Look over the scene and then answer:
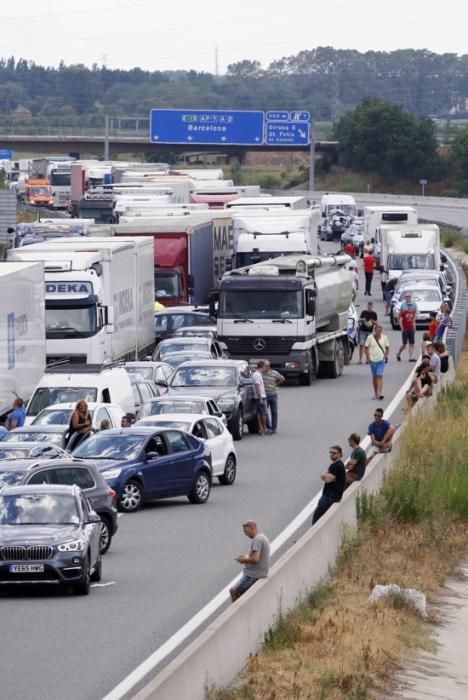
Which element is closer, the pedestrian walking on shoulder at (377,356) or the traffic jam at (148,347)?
the traffic jam at (148,347)

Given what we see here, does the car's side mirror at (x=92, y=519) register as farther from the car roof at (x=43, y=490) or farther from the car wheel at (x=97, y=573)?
the car wheel at (x=97, y=573)

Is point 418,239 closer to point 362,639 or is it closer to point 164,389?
point 164,389

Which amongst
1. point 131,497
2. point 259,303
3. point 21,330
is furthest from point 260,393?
point 131,497

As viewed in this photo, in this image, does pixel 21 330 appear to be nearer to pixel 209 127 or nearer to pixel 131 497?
pixel 131 497

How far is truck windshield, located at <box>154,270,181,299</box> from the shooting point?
5225cm

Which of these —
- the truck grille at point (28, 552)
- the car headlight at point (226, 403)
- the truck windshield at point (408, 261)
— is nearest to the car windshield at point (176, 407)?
the car headlight at point (226, 403)

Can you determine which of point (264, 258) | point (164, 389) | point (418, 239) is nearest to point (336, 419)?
point (164, 389)

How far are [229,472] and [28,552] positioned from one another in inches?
398

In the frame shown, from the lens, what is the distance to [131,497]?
2580 cm

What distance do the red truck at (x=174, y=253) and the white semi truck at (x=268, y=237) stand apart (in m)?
1.27

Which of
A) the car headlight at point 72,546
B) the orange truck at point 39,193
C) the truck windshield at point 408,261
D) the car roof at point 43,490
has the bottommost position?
the orange truck at point 39,193

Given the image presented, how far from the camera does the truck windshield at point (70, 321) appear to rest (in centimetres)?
3850

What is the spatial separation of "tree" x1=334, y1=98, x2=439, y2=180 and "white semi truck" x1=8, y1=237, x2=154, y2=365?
379 feet

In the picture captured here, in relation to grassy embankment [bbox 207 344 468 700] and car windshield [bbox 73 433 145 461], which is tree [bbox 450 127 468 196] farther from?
car windshield [bbox 73 433 145 461]
